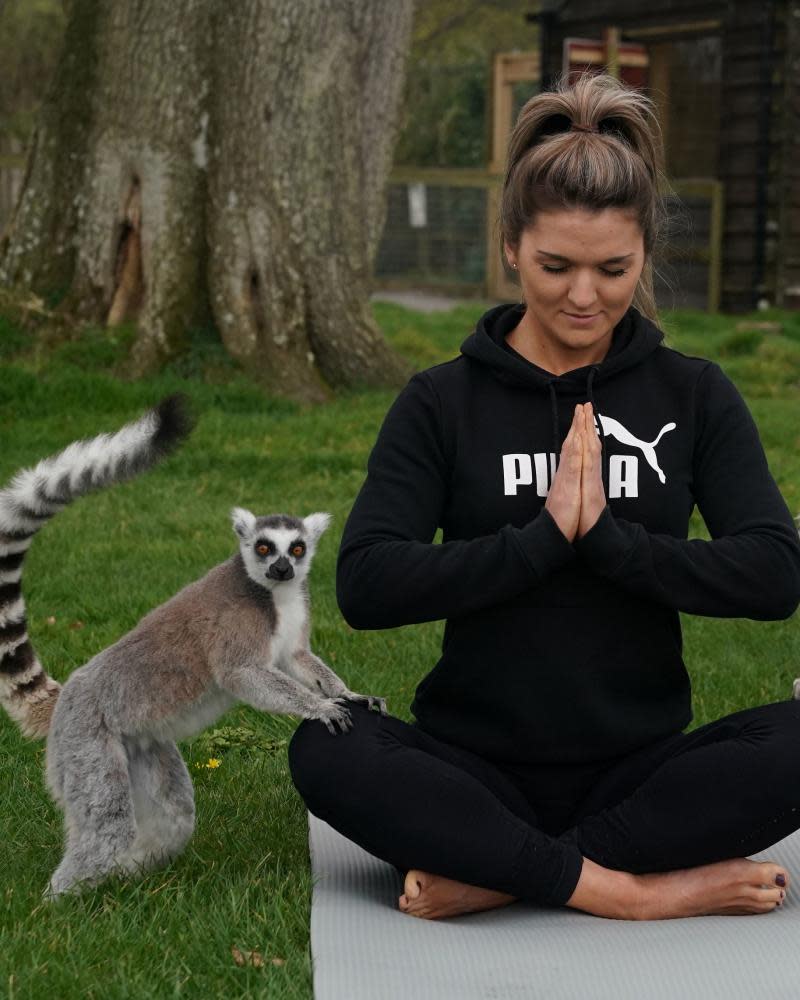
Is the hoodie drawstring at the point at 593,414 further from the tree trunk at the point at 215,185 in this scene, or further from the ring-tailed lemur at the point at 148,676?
the tree trunk at the point at 215,185

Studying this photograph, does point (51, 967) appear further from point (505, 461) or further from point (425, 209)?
point (425, 209)

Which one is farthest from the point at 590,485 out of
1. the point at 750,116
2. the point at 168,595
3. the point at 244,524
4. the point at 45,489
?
the point at 750,116

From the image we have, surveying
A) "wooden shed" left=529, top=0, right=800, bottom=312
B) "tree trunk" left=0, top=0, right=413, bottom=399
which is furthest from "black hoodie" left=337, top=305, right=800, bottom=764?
"wooden shed" left=529, top=0, right=800, bottom=312

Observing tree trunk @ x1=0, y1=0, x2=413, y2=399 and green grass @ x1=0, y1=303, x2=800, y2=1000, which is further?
tree trunk @ x1=0, y1=0, x2=413, y2=399

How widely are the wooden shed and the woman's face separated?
12741 millimetres

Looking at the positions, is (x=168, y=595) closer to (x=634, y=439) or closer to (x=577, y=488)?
(x=634, y=439)

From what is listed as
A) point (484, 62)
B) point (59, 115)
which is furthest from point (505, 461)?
Answer: point (484, 62)

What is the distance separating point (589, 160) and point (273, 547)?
1.11 meters

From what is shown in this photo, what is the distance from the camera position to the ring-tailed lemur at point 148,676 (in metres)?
3.16

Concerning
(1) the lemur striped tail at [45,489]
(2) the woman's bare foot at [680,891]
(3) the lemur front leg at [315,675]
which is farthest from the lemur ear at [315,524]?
(2) the woman's bare foot at [680,891]

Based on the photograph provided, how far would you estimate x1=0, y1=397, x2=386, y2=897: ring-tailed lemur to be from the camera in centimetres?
316

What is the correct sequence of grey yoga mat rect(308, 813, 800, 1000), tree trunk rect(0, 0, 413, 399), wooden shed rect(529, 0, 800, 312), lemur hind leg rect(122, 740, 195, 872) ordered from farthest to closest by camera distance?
wooden shed rect(529, 0, 800, 312)
tree trunk rect(0, 0, 413, 399)
lemur hind leg rect(122, 740, 195, 872)
grey yoga mat rect(308, 813, 800, 1000)

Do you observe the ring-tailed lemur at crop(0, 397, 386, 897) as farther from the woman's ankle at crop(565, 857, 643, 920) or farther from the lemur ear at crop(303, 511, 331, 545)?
the woman's ankle at crop(565, 857, 643, 920)

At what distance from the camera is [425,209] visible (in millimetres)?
20656
